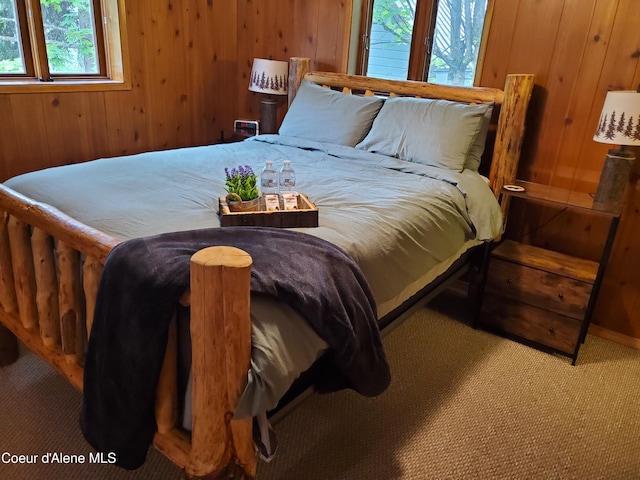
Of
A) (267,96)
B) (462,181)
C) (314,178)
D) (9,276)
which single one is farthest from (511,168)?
(9,276)

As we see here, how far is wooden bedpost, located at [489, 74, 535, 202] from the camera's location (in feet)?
7.89

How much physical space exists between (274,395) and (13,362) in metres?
1.53

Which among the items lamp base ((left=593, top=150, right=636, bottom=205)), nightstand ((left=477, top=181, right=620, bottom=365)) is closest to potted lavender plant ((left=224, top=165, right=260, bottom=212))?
nightstand ((left=477, top=181, right=620, bottom=365))

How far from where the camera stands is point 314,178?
228 cm

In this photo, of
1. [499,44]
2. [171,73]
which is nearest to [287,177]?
[499,44]

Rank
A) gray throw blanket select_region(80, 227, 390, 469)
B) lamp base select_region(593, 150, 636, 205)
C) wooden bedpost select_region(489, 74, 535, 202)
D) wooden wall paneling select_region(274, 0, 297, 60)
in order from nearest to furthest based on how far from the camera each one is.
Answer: gray throw blanket select_region(80, 227, 390, 469)
lamp base select_region(593, 150, 636, 205)
wooden bedpost select_region(489, 74, 535, 202)
wooden wall paneling select_region(274, 0, 297, 60)

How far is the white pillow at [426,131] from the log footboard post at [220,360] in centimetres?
171

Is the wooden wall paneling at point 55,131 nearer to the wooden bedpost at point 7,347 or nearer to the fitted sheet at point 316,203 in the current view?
the fitted sheet at point 316,203

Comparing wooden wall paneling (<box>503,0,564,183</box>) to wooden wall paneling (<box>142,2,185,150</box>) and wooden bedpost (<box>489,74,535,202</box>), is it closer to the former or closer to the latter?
wooden bedpost (<box>489,74,535,202</box>)

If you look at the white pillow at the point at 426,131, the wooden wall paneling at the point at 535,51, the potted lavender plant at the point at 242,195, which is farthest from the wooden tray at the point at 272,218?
the wooden wall paneling at the point at 535,51

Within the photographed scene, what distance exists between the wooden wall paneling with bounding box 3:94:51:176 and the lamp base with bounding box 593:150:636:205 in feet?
9.69

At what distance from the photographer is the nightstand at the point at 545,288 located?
2.25m

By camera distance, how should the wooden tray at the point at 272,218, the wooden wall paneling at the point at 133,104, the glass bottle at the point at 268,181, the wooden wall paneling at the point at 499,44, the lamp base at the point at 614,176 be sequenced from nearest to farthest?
the wooden tray at the point at 272,218 → the glass bottle at the point at 268,181 → the lamp base at the point at 614,176 → the wooden wall paneling at the point at 499,44 → the wooden wall paneling at the point at 133,104

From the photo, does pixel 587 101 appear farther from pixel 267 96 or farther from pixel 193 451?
pixel 193 451
